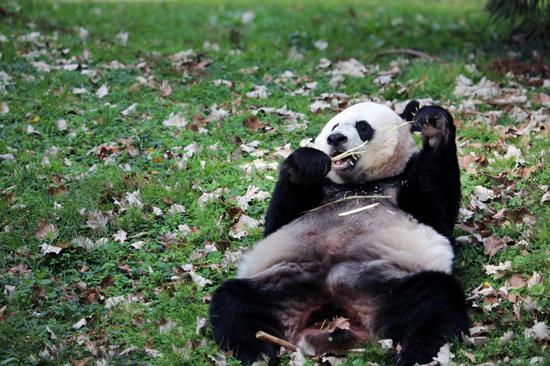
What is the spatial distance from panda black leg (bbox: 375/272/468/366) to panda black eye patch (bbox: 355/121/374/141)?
1.50m

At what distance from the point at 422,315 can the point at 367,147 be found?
175 centimetres

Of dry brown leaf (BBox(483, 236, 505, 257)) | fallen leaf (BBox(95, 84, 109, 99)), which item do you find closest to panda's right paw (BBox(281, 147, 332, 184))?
dry brown leaf (BBox(483, 236, 505, 257))

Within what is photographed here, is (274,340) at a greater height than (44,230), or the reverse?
(274,340)

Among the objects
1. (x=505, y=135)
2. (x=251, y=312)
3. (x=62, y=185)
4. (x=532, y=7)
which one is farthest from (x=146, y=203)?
(x=532, y=7)

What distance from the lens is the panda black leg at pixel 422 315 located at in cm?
486

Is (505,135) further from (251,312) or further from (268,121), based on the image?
(251,312)

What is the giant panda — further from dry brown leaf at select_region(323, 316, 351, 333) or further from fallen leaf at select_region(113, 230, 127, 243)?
fallen leaf at select_region(113, 230, 127, 243)

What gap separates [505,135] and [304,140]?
2.26 m

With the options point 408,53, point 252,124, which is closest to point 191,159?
point 252,124

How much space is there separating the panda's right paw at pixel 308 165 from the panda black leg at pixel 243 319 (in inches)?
35.1

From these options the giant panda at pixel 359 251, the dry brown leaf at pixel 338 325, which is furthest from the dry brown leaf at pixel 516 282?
the dry brown leaf at pixel 338 325

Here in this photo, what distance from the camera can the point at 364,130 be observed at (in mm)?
6348

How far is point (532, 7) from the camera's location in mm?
11430

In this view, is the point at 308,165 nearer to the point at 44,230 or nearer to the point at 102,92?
the point at 44,230
